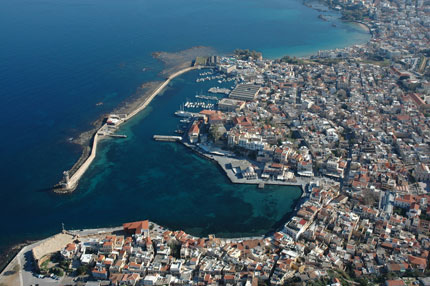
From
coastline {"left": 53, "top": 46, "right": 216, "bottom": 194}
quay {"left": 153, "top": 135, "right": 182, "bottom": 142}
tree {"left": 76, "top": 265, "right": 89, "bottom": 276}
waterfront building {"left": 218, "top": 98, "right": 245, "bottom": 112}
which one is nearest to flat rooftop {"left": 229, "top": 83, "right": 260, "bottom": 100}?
waterfront building {"left": 218, "top": 98, "right": 245, "bottom": 112}

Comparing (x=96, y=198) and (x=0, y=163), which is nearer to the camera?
(x=96, y=198)

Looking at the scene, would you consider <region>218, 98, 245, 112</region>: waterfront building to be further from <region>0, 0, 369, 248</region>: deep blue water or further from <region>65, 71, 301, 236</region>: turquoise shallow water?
<region>65, 71, 301, 236</region>: turquoise shallow water

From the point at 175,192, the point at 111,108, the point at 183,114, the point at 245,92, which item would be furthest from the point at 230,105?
the point at 175,192

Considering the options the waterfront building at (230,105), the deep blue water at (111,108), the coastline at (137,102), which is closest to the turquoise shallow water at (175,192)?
the deep blue water at (111,108)

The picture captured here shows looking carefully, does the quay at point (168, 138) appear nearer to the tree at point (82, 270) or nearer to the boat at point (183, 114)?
the boat at point (183, 114)

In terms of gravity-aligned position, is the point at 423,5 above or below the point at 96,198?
above

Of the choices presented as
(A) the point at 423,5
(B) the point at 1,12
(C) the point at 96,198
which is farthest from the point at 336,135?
(B) the point at 1,12

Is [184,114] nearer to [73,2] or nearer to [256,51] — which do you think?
[256,51]

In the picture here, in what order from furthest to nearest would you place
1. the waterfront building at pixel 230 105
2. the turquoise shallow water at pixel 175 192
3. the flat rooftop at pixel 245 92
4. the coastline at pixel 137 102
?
the flat rooftop at pixel 245 92, the waterfront building at pixel 230 105, the coastline at pixel 137 102, the turquoise shallow water at pixel 175 192

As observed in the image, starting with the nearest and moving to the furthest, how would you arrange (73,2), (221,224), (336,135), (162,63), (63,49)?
(221,224)
(336,135)
(162,63)
(63,49)
(73,2)
